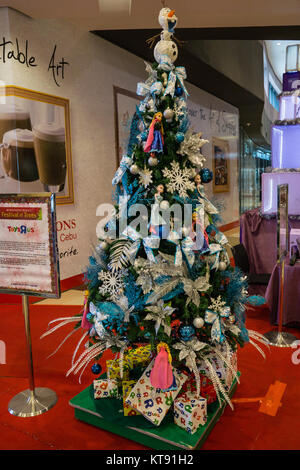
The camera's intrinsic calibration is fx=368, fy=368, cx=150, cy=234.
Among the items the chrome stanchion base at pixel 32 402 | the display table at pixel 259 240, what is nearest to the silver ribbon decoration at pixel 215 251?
the chrome stanchion base at pixel 32 402

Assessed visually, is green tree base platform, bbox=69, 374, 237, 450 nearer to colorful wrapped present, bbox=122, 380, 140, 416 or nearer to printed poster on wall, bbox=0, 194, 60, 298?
colorful wrapped present, bbox=122, 380, 140, 416

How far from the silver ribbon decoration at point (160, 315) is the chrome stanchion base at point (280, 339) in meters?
1.52

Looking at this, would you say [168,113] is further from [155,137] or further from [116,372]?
[116,372]

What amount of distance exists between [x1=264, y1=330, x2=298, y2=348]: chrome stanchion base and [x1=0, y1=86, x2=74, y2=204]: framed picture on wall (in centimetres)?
285

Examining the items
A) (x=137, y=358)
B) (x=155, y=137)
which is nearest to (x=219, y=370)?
(x=137, y=358)

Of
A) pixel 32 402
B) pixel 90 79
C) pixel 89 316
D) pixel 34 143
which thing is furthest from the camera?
pixel 90 79

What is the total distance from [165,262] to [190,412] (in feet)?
2.53

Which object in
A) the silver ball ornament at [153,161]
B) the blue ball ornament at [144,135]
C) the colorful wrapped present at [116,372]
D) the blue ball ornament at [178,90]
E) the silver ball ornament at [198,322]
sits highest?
the blue ball ornament at [178,90]

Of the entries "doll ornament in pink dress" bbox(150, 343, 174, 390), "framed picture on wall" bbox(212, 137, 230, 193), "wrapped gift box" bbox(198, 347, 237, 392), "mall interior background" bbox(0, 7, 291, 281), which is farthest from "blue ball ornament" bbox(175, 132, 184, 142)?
"framed picture on wall" bbox(212, 137, 230, 193)

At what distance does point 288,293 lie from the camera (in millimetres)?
3436

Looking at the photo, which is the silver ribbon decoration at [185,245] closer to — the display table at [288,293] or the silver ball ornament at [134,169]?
the silver ball ornament at [134,169]

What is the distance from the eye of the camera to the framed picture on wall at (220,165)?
9.40 meters
